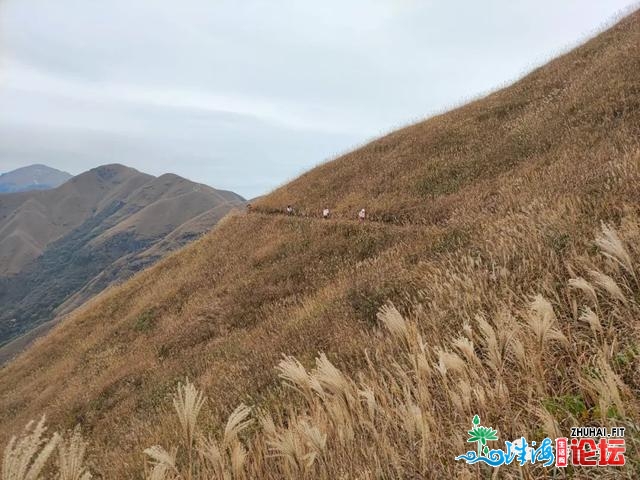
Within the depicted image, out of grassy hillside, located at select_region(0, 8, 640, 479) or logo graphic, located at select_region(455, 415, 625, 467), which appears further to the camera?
grassy hillside, located at select_region(0, 8, 640, 479)

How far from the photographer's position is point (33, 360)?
21391 millimetres

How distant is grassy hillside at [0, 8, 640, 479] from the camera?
3.03 meters

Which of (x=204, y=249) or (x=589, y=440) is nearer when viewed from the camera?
(x=589, y=440)

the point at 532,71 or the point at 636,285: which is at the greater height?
the point at 532,71

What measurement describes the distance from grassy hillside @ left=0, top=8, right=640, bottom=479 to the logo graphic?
0.22ft

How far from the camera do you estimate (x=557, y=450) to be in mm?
2396

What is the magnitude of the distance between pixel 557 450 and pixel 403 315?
3698 mm

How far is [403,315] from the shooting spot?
6.09 metres

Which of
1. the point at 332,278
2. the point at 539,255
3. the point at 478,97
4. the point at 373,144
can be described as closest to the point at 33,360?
the point at 332,278

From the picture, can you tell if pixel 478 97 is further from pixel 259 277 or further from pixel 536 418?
pixel 536 418

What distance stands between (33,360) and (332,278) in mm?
18648

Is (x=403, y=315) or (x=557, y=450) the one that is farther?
(x=403, y=315)

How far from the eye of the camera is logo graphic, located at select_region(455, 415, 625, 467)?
226 cm

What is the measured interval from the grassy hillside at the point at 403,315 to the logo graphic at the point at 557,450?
0.22ft
